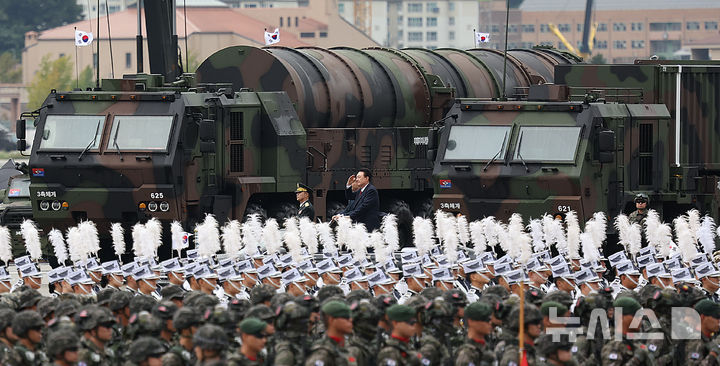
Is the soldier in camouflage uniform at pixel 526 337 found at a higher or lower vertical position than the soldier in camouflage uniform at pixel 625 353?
higher

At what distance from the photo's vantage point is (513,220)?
1916 centimetres

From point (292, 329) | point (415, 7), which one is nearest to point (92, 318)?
point (292, 329)

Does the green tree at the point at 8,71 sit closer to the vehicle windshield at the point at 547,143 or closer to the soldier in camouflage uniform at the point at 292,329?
the vehicle windshield at the point at 547,143

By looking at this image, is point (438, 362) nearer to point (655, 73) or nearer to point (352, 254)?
point (352, 254)

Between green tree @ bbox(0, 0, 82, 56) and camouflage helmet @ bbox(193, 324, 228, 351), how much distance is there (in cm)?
11044

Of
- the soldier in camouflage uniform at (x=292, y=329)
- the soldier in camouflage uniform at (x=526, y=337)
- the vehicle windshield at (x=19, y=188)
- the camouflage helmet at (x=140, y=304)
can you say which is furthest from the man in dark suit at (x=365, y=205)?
the soldier in camouflage uniform at (x=292, y=329)

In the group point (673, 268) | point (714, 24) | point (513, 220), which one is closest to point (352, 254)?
point (513, 220)

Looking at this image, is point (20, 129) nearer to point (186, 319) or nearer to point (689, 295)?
point (186, 319)

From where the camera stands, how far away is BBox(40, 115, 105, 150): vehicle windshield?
23422 millimetres

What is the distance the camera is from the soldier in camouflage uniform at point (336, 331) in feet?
42.2

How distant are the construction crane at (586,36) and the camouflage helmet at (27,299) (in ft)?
308

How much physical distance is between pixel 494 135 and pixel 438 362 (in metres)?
9.11

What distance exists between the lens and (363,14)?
503 feet

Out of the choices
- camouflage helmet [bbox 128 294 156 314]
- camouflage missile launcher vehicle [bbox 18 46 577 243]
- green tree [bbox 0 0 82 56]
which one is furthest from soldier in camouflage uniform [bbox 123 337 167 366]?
green tree [bbox 0 0 82 56]
